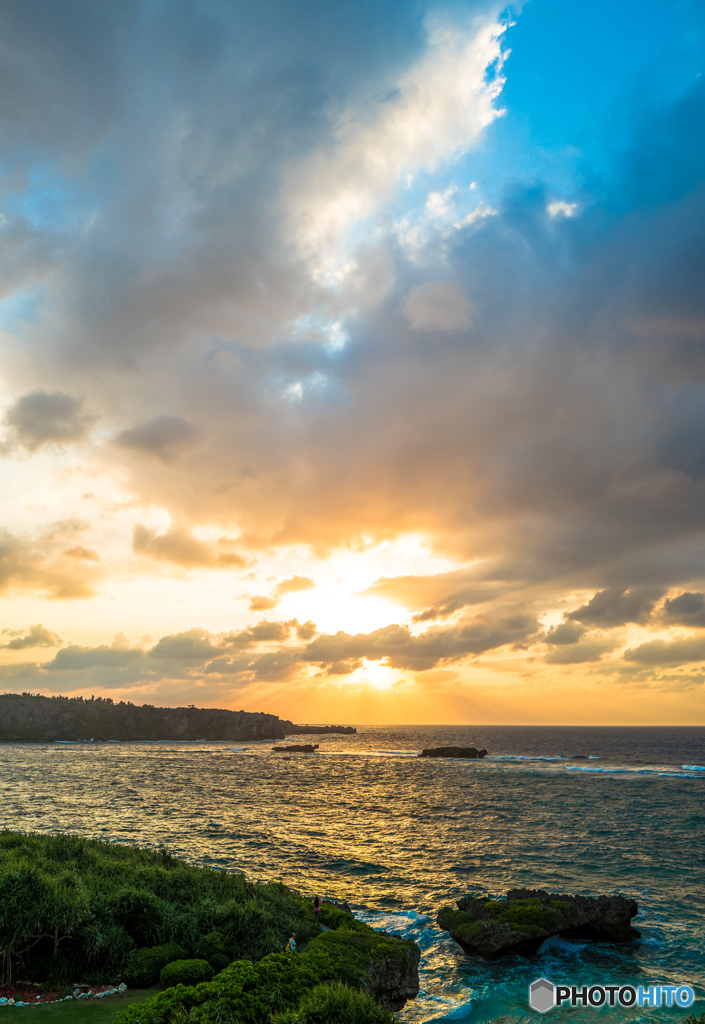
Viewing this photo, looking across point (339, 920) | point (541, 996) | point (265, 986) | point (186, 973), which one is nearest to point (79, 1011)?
point (186, 973)

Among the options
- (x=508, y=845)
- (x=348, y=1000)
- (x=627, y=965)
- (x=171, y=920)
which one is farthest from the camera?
(x=508, y=845)

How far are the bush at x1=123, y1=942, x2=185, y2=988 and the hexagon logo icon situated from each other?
654 inches

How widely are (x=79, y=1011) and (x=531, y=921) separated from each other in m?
23.7

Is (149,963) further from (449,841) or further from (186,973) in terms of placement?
(449,841)

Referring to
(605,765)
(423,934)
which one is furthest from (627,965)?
(605,765)

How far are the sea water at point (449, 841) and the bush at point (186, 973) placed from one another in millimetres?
9819

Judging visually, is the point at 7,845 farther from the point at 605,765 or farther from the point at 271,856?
the point at 605,765

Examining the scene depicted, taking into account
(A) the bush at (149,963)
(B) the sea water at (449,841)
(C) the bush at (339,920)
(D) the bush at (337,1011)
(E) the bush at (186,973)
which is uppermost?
(D) the bush at (337,1011)

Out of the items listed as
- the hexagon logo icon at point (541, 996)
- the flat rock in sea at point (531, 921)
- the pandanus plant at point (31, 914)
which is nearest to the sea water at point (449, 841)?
the hexagon logo icon at point (541, 996)

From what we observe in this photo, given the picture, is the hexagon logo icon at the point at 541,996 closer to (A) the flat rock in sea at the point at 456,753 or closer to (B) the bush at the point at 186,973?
(B) the bush at the point at 186,973

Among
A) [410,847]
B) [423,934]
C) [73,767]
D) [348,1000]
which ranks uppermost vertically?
[348,1000]

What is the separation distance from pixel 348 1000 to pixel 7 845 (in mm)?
24285

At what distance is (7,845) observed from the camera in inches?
1201

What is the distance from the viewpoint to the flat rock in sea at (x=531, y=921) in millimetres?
29312
